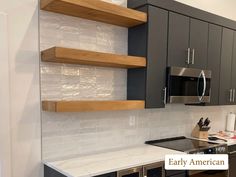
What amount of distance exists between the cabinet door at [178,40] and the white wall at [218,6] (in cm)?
74

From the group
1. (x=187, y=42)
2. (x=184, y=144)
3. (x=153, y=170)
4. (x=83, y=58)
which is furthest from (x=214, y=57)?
(x=83, y=58)

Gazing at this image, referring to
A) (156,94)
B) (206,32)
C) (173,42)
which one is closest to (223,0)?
(206,32)

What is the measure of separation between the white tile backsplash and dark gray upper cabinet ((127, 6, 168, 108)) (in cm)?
18

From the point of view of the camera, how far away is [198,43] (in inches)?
112

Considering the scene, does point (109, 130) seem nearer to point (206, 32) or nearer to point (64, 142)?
point (64, 142)

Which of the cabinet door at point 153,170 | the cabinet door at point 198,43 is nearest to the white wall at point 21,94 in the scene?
the cabinet door at point 153,170

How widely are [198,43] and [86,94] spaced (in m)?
1.49

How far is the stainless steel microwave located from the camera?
2540 millimetres

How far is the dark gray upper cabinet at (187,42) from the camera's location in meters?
2.58

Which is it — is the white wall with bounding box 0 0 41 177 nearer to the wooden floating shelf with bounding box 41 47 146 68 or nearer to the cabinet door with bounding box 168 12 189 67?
the wooden floating shelf with bounding box 41 47 146 68

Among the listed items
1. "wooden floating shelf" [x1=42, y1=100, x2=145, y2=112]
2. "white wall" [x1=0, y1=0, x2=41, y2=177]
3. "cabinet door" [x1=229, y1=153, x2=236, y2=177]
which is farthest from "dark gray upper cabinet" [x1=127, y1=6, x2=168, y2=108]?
"cabinet door" [x1=229, y1=153, x2=236, y2=177]

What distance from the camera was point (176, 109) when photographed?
3168 mm

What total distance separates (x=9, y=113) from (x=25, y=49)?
539 mm

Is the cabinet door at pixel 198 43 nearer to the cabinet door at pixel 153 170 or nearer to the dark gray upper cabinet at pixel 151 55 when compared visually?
the dark gray upper cabinet at pixel 151 55
